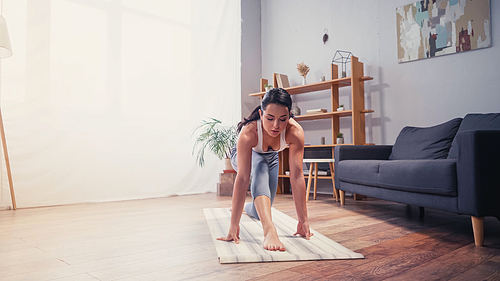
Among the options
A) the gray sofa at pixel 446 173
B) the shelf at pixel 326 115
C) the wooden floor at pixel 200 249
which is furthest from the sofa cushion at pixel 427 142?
the shelf at pixel 326 115

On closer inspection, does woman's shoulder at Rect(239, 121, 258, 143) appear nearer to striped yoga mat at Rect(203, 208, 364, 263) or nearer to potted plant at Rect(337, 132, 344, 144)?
striped yoga mat at Rect(203, 208, 364, 263)

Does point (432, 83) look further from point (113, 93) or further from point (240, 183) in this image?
point (113, 93)

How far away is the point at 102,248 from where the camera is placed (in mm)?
1634

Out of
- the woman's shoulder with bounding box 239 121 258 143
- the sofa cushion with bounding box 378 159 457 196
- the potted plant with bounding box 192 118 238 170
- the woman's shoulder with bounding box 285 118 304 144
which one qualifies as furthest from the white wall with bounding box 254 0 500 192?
the woman's shoulder with bounding box 239 121 258 143

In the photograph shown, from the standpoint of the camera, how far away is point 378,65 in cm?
409

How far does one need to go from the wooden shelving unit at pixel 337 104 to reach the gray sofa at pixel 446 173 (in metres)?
0.76

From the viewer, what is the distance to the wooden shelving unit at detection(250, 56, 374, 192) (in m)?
3.83

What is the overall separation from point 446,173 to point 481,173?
0.18 metres

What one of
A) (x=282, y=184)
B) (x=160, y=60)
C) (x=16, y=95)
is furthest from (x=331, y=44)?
(x=16, y=95)

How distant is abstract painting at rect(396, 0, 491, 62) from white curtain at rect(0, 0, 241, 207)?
240cm

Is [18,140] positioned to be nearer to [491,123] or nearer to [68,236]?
[68,236]

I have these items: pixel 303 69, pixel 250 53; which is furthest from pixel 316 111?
pixel 250 53

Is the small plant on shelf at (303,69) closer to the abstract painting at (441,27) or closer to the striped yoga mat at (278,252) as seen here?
the abstract painting at (441,27)

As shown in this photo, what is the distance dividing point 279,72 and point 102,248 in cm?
405
